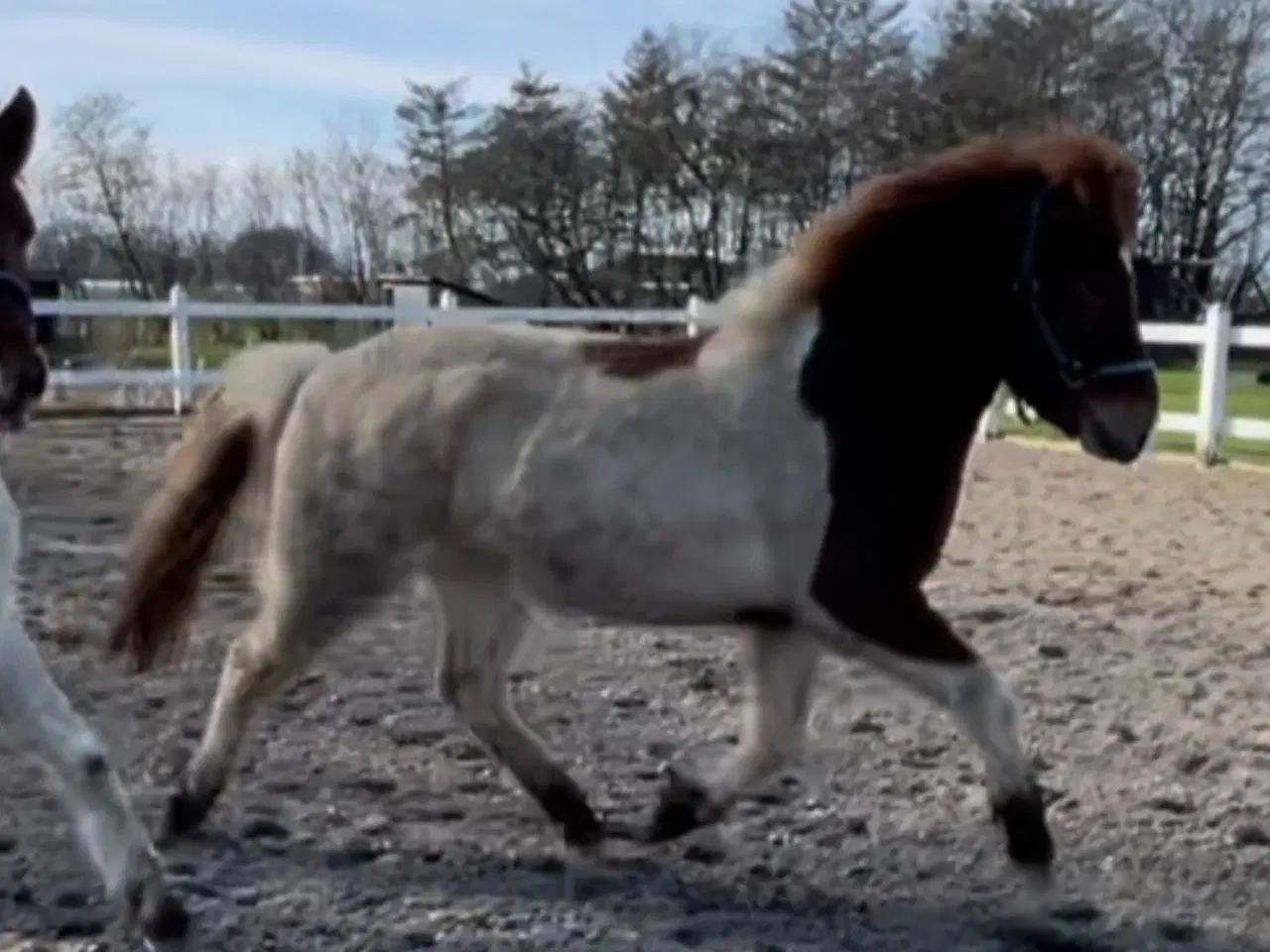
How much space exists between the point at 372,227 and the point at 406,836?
3441 centimetres

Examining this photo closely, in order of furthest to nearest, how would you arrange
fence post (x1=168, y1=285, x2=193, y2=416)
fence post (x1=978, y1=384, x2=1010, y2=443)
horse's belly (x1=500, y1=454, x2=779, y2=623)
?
fence post (x1=168, y1=285, x2=193, y2=416)
fence post (x1=978, y1=384, x2=1010, y2=443)
horse's belly (x1=500, y1=454, x2=779, y2=623)

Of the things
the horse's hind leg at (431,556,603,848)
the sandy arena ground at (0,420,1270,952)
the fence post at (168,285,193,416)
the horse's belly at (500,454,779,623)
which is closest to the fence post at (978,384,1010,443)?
the fence post at (168,285,193,416)

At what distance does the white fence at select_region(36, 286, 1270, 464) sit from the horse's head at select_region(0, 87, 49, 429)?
9.63 meters

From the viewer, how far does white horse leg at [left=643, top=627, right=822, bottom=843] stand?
4.04m

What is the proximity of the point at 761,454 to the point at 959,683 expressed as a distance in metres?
0.63

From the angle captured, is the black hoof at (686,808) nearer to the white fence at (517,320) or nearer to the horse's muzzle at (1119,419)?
the horse's muzzle at (1119,419)

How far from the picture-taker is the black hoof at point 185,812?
4051 mm

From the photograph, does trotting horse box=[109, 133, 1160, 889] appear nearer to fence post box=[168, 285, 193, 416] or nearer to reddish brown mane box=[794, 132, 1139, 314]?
reddish brown mane box=[794, 132, 1139, 314]

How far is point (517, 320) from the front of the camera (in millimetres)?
17609

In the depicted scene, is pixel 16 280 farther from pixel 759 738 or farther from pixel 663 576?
pixel 759 738

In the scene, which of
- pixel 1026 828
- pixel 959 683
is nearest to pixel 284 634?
pixel 959 683

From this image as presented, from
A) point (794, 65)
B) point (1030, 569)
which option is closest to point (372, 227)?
point (794, 65)

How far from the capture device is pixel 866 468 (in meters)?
Result: 3.83

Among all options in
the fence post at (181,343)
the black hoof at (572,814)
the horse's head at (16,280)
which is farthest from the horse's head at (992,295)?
the fence post at (181,343)
